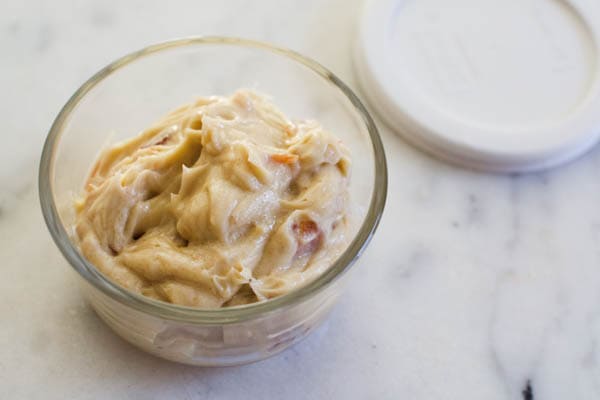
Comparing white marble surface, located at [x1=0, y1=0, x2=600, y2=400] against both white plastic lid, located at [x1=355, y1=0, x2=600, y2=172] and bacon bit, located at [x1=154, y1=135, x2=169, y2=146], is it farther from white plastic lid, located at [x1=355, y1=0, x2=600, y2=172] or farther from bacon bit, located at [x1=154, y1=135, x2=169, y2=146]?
bacon bit, located at [x1=154, y1=135, x2=169, y2=146]

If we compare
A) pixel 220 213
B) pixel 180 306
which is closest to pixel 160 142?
pixel 220 213

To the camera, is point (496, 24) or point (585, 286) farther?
point (496, 24)

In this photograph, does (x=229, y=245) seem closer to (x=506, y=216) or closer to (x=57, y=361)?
(x=57, y=361)

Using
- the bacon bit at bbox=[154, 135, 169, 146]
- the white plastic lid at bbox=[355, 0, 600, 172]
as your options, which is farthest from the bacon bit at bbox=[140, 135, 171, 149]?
the white plastic lid at bbox=[355, 0, 600, 172]

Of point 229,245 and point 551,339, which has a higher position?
point 229,245

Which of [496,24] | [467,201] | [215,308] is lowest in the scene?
[467,201]

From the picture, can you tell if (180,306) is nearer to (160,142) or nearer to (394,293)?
(160,142)

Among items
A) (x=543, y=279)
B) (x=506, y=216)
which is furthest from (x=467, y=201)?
(x=543, y=279)
